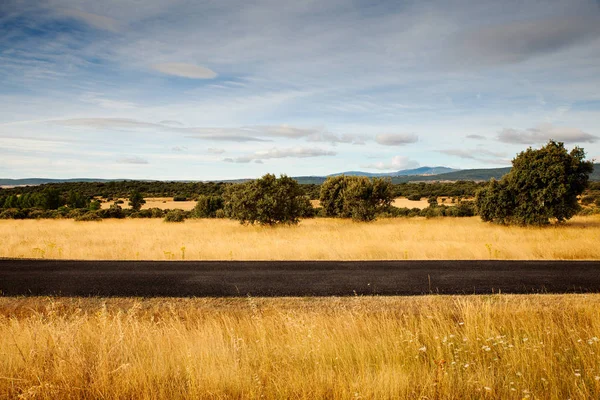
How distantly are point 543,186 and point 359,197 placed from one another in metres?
12.4

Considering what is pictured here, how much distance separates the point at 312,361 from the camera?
4.59 m

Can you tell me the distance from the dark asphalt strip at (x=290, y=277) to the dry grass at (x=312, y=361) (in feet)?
7.49

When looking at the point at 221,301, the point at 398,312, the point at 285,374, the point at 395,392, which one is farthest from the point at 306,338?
the point at 221,301

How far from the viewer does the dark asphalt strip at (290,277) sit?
28.1 feet

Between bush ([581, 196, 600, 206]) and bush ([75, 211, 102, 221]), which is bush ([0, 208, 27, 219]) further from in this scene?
bush ([581, 196, 600, 206])

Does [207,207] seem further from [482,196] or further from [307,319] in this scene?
[307,319]

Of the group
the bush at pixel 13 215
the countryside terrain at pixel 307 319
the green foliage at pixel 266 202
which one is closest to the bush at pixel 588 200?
the countryside terrain at pixel 307 319

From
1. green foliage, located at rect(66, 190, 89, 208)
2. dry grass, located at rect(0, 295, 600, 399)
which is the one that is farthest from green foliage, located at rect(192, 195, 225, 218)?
dry grass, located at rect(0, 295, 600, 399)

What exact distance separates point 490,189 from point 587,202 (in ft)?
95.7

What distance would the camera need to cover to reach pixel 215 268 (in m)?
11.1

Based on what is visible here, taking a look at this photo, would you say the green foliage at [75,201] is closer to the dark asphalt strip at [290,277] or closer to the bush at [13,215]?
the bush at [13,215]

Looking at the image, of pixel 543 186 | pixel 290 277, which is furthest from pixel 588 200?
pixel 290 277

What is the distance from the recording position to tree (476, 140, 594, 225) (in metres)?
21.1

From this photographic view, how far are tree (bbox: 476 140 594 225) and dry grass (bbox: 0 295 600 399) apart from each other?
1763 cm
